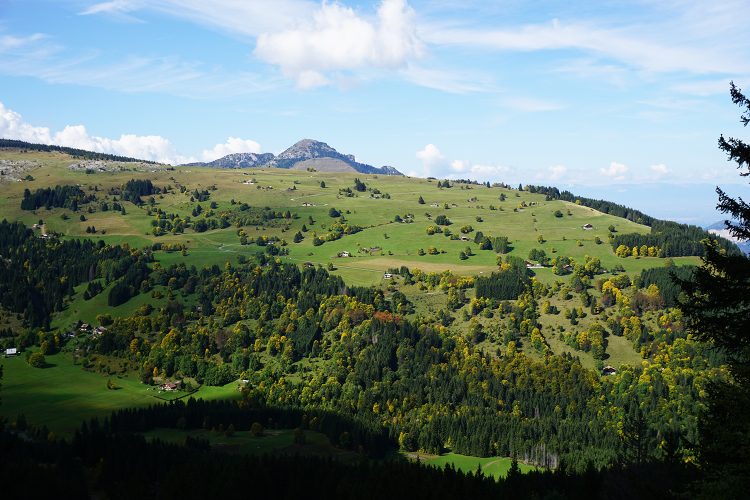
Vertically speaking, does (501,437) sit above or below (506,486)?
below

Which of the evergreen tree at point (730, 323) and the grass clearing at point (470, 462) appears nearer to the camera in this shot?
the evergreen tree at point (730, 323)

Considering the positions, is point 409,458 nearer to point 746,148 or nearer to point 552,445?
point 552,445

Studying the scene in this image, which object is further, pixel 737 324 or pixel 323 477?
pixel 323 477

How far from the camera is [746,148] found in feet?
103

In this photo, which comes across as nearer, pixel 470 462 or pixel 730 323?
pixel 730 323

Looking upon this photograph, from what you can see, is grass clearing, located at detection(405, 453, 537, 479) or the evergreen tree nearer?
the evergreen tree

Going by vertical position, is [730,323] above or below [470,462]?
above

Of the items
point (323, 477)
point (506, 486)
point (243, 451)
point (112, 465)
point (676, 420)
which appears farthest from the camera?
point (676, 420)

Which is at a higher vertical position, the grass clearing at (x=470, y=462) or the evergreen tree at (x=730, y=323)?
the evergreen tree at (x=730, y=323)

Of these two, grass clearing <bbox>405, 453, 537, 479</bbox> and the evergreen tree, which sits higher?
the evergreen tree

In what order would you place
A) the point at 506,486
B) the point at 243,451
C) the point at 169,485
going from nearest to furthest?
the point at 506,486 → the point at 169,485 → the point at 243,451

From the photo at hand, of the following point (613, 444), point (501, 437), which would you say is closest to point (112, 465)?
point (501, 437)

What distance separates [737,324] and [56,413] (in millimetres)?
209460

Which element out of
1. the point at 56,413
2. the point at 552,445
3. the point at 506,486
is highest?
the point at 506,486
